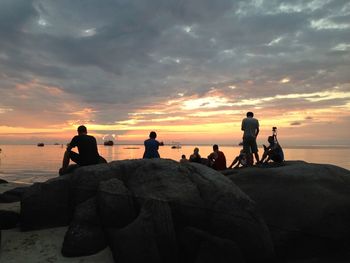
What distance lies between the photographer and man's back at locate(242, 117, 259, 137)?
17.9 metres

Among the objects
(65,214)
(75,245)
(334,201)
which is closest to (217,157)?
(334,201)

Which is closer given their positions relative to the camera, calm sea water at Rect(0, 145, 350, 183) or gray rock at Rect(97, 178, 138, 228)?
gray rock at Rect(97, 178, 138, 228)

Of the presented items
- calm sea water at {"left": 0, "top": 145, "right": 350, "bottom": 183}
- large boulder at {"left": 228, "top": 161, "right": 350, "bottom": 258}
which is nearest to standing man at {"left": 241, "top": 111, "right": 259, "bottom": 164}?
large boulder at {"left": 228, "top": 161, "right": 350, "bottom": 258}

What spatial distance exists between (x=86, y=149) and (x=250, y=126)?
8.66m

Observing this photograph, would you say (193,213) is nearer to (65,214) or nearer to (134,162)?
(134,162)

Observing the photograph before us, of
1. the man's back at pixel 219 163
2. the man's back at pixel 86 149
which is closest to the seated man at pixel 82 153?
the man's back at pixel 86 149

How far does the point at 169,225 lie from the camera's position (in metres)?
8.47

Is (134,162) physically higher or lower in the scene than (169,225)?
higher

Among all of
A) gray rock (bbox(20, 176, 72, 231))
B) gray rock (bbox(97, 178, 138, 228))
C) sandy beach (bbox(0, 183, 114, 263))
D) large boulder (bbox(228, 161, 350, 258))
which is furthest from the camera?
gray rock (bbox(20, 176, 72, 231))

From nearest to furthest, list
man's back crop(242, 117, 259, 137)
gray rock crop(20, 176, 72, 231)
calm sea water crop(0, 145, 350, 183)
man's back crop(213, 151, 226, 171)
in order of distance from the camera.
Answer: gray rock crop(20, 176, 72, 231), man's back crop(242, 117, 259, 137), man's back crop(213, 151, 226, 171), calm sea water crop(0, 145, 350, 183)

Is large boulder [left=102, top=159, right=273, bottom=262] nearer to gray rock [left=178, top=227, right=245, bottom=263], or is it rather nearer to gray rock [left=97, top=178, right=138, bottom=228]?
gray rock [left=97, top=178, right=138, bottom=228]

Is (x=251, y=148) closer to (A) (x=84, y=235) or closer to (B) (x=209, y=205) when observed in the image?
(B) (x=209, y=205)

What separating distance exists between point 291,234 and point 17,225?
7767mm

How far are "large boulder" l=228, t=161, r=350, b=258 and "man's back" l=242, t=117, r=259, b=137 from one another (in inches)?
244
